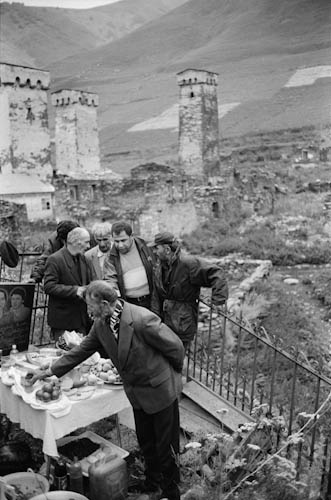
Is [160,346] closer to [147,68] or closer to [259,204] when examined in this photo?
[259,204]

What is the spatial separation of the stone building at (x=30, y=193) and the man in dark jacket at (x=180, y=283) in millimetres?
18107

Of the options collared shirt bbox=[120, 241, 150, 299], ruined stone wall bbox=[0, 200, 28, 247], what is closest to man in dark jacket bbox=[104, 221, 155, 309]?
collared shirt bbox=[120, 241, 150, 299]

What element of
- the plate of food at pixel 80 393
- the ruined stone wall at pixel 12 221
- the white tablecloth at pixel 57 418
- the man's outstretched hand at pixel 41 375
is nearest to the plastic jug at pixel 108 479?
the white tablecloth at pixel 57 418

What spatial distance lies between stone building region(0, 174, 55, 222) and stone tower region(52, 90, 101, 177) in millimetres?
5610

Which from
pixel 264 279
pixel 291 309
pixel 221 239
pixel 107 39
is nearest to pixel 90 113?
pixel 221 239

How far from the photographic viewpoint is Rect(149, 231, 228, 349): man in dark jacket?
17.0ft

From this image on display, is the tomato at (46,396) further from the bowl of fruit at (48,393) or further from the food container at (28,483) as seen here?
the food container at (28,483)

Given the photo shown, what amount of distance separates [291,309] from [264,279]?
8.37 ft

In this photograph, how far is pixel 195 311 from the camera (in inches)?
213

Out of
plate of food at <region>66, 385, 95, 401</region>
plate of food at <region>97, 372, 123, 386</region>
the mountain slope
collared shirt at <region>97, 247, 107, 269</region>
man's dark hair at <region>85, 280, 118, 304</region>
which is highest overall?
the mountain slope

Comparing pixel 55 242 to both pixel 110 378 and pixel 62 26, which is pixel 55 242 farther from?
pixel 62 26

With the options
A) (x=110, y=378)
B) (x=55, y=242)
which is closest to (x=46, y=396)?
(x=110, y=378)

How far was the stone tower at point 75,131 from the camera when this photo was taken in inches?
1164

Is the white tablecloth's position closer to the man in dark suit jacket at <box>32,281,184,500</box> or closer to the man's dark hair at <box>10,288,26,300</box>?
the man in dark suit jacket at <box>32,281,184,500</box>
